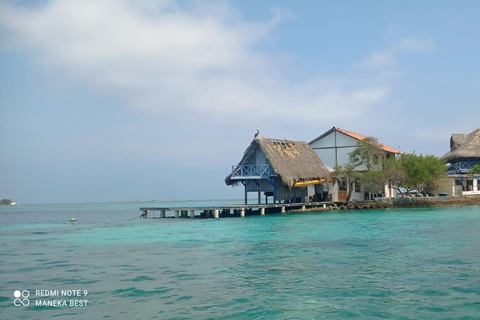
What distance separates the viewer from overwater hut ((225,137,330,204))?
99.8 feet

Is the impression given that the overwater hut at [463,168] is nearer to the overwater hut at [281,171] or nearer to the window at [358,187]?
the window at [358,187]

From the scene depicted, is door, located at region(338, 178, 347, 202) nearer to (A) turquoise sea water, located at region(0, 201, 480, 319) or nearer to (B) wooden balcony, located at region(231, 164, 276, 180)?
(B) wooden balcony, located at region(231, 164, 276, 180)

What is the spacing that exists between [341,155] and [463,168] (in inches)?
432

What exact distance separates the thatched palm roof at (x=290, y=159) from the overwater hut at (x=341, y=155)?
Result: 33.8 inches

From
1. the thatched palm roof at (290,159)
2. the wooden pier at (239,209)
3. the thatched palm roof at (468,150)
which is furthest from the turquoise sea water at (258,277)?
the thatched palm roof at (468,150)

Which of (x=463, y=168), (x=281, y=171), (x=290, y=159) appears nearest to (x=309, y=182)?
(x=290, y=159)

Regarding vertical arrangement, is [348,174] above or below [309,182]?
above

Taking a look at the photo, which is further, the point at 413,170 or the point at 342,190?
the point at 342,190

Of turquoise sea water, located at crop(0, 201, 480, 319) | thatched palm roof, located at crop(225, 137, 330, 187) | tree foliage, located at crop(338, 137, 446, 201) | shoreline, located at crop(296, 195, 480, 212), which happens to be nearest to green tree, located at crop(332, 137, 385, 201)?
tree foliage, located at crop(338, 137, 446, 201)

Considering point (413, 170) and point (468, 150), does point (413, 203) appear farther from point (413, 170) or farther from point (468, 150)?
point (468, 150)

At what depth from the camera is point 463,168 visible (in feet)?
129

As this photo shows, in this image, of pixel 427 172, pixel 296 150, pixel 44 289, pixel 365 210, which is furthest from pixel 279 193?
pixel 44 289

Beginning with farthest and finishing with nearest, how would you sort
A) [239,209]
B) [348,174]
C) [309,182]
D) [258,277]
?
[348,174] < [309,182] < [239,209] < [258,277]

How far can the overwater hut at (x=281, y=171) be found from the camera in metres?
30.4
